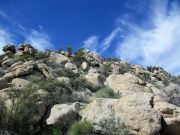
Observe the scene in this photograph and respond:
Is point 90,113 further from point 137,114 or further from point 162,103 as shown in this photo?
point 162,103

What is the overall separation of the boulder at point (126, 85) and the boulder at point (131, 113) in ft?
16.9

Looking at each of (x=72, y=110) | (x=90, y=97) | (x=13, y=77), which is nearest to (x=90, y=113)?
(x=72, y=110)

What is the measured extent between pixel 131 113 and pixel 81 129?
5.94ft

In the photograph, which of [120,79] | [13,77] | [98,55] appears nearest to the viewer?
[13,77]

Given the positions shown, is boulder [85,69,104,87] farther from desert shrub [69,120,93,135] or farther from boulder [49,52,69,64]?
boulder [49,52,69,64]

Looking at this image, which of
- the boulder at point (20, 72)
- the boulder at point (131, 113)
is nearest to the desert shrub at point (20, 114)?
the boulder at point (131, 113)

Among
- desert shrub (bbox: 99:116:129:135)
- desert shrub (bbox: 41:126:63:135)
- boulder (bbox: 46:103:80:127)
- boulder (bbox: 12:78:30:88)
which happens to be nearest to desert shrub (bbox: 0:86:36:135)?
desert shrub (bbox: 41:126:63:135)

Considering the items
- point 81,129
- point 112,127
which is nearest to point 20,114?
point 81,129

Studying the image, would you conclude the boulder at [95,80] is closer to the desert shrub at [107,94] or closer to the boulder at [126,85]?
the boulder at [126,85]

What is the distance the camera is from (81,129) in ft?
33.0

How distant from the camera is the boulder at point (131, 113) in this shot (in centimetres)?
1032

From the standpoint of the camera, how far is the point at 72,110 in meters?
11.4

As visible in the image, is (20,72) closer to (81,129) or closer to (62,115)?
(62,115)

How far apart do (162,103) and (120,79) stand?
6655 millimetres
